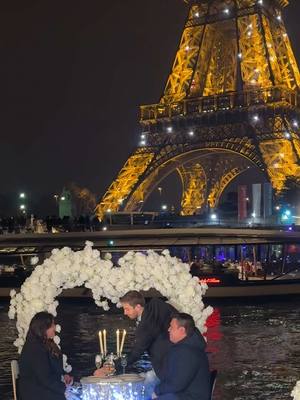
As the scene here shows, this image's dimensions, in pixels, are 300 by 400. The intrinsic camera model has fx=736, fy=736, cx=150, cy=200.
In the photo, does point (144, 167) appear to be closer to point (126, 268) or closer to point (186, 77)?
point (186, 77)

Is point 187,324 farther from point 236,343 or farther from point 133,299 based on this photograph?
point 236,343

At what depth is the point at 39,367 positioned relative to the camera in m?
7.21

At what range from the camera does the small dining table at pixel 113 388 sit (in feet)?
24.3

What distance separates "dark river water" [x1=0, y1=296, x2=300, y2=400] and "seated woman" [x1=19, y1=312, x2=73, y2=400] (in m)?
5.37

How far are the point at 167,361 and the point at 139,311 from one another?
1.48 meters

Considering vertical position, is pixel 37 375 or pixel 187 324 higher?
pixel 187 324

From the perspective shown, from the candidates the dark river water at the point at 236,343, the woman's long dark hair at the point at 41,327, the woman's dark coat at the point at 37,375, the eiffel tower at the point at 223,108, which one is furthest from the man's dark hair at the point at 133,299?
the eiffel tower at the point at 223,108

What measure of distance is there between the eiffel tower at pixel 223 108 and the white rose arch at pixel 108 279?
4584 centimetres

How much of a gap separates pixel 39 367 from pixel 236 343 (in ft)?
46.0

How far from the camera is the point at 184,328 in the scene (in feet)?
21.9

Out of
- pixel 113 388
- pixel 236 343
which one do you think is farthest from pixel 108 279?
pixel 236 343

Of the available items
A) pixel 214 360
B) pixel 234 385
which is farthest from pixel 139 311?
pixel 214 360

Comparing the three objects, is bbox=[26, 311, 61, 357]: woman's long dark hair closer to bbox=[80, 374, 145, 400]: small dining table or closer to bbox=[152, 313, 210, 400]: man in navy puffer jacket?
bbox=[80, 374, 145, 400]: small dining table

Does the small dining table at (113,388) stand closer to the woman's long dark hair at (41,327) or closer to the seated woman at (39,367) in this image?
the seated woman at (39,367)
